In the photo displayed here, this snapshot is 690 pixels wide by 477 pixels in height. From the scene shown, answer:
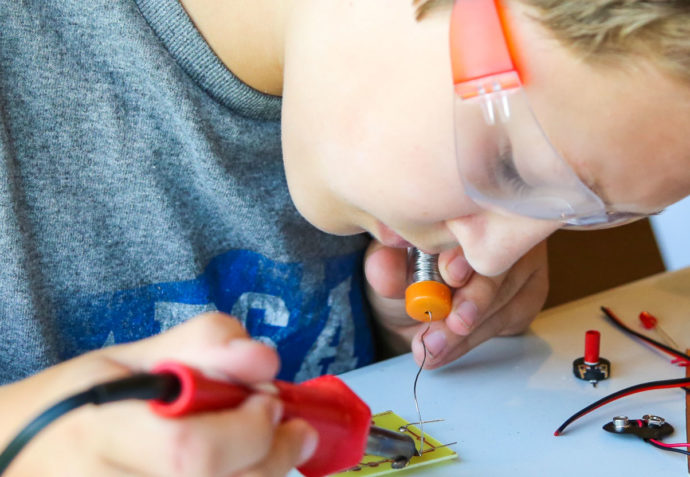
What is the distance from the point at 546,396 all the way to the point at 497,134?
340 mm

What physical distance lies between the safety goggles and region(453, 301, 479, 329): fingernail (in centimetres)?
26

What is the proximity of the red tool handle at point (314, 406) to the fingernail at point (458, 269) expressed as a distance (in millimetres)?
319

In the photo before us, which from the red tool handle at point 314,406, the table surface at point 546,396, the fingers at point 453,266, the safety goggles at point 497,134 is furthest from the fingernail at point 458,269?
the red tool handle at point 314,406

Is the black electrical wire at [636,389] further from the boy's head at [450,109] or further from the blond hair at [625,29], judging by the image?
the blond hair at [625,29]

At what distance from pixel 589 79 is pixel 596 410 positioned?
14.8 inches

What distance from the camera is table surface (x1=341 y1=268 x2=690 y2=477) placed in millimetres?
652

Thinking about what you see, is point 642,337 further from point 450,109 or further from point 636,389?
point 450,109

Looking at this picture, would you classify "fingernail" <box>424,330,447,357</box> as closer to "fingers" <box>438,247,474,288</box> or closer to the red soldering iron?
"fingers" <box>438,247,474,288</box>

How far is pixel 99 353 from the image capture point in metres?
0.46

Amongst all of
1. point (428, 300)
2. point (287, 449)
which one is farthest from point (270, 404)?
point (428, 300)

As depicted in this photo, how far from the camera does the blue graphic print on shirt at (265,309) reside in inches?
33.6

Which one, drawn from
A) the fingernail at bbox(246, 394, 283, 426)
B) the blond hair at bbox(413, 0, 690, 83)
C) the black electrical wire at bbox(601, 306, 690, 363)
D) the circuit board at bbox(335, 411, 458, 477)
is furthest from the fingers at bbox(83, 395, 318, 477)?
the black electrical wire at bbox(601, 306, 690, 363)

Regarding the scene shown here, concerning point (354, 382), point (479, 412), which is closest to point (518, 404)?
point (479, 412)

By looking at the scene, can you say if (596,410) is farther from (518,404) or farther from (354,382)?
(354,382)
